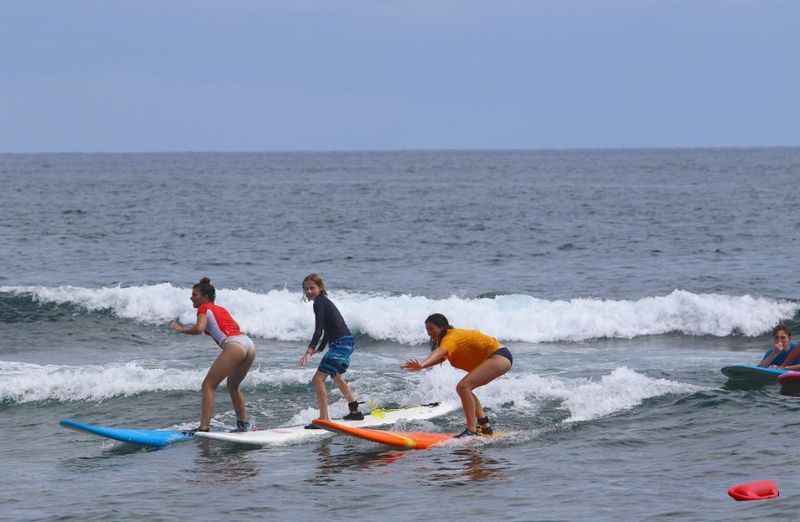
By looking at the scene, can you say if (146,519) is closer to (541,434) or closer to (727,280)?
(541,434)

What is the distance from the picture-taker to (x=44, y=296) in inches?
1071

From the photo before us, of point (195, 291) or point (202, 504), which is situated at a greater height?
point (195, 291)

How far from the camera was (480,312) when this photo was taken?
2584 centimetres

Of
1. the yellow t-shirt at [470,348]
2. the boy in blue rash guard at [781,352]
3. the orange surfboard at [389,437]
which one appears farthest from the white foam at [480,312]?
the yellow t-shirt at [470,348]

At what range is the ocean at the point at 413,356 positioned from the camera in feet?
A: 37.1

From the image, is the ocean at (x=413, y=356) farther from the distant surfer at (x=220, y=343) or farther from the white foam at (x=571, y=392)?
the distant surfer at (x=220, y=343)

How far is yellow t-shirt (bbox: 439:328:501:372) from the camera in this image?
13102 millimetres

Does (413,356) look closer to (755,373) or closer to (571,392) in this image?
(571,392)

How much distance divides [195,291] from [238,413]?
1703 mm

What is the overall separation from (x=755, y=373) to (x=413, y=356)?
715 centimetres

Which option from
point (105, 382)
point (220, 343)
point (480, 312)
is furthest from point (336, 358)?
point (480, 312)

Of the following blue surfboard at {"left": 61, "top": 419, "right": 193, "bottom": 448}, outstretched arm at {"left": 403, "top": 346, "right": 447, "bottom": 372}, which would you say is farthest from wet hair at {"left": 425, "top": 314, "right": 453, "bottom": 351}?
blue surfboard at {"left": 61, "top": 419, "right": 193, "bottom": 448}

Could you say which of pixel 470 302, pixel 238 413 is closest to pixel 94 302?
pixel 470 302

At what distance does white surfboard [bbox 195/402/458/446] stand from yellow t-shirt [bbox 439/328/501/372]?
183 centimetres
